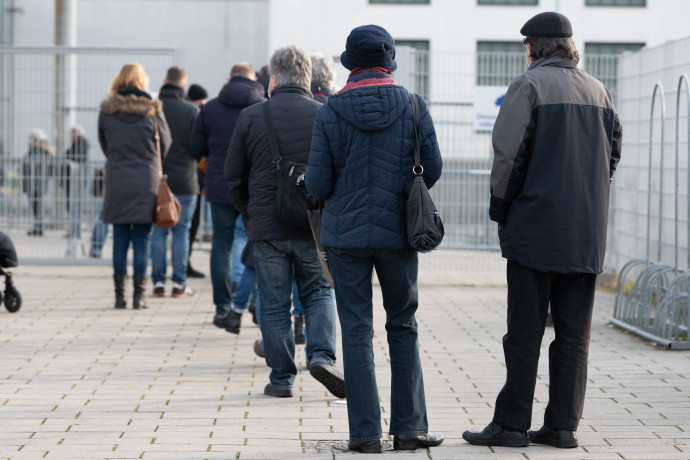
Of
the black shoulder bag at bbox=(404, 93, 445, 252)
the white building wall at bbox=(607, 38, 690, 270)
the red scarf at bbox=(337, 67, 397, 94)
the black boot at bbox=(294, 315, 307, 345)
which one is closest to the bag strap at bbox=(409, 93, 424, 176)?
the black shoulder bag at bbox=(404, 93, 445, 252)

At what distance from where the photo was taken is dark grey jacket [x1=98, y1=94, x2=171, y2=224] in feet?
30.6

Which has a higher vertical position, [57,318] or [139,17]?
[139,17]

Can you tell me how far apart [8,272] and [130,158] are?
1.34m

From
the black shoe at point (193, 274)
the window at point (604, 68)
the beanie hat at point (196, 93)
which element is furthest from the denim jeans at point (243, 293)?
the window at point (604, 68)

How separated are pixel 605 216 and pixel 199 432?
2.11 m

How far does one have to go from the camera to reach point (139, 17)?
29562 mm

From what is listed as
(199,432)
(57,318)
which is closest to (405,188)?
(199,432)

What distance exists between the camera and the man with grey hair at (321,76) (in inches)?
272

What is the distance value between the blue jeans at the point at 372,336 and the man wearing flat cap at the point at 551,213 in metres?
0.38

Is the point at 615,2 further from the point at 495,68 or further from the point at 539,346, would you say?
the point at 539,346

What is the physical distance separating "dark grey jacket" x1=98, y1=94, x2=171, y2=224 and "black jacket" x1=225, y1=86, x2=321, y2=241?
3123 mm

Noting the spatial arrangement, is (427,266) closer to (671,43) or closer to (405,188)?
(671,43)

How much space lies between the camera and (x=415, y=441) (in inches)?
197

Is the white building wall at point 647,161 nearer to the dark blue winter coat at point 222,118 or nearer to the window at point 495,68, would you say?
the window at point 495,68
